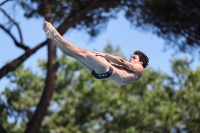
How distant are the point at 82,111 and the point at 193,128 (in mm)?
4309

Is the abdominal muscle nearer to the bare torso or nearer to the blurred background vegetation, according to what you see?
the bare torso

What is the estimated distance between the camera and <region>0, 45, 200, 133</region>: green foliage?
682 inches

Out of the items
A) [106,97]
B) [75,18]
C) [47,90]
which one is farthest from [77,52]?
[106,97]

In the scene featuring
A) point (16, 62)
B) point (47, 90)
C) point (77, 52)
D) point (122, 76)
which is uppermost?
point (77, 52)

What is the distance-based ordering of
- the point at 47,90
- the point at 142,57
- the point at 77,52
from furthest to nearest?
the point at 47,90 → the point at 142,57 → the point at 77,52

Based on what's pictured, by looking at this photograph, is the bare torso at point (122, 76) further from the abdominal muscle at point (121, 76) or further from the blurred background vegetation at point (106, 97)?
the blurred background vegetation at point (106, 97)

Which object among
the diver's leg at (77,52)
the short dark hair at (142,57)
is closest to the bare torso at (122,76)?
the diver's leg at (77,52)

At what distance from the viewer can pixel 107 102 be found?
1817 cm

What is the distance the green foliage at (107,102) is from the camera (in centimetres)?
1733

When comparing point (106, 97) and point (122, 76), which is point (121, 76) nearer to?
point (122, 76)

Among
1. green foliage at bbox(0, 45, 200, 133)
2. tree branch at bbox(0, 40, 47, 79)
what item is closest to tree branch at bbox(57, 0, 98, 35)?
tree branch at bbox(0, 40, 47, 79)

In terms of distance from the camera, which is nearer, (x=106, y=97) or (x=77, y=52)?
(x=77, y=52)

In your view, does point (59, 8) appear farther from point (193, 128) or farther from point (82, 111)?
point (193, 128)

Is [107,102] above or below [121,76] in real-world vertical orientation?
below
